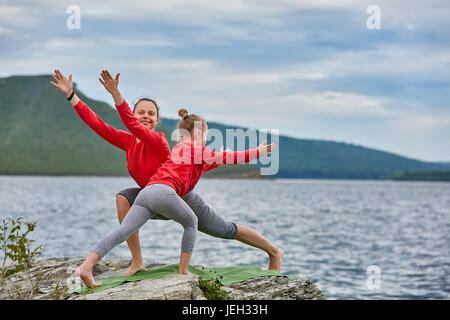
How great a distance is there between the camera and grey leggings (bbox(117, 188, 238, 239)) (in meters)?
7.52

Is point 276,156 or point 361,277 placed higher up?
point 276,156

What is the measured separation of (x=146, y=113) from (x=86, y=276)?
2271 mm

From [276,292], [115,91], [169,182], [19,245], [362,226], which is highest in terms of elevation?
[115,91]

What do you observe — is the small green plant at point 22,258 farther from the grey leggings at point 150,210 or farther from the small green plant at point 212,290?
the small green plant at point 212,290

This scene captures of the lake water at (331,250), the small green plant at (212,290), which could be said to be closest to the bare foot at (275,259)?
the small green plant at (212,290)

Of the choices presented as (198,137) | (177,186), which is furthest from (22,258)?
(198,137)

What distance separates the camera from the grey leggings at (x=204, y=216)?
24.7 feet

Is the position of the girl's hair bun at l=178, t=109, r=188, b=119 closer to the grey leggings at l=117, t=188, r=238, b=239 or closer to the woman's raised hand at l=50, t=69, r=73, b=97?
the grey leggings at l=117, t=188, r=238, b=239

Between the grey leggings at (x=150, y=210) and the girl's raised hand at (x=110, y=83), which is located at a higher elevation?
the girl's raised hand at (x=110, y=83)

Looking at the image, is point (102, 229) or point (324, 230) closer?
point (102, 229)

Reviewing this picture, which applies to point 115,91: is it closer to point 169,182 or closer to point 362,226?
point 169,182
